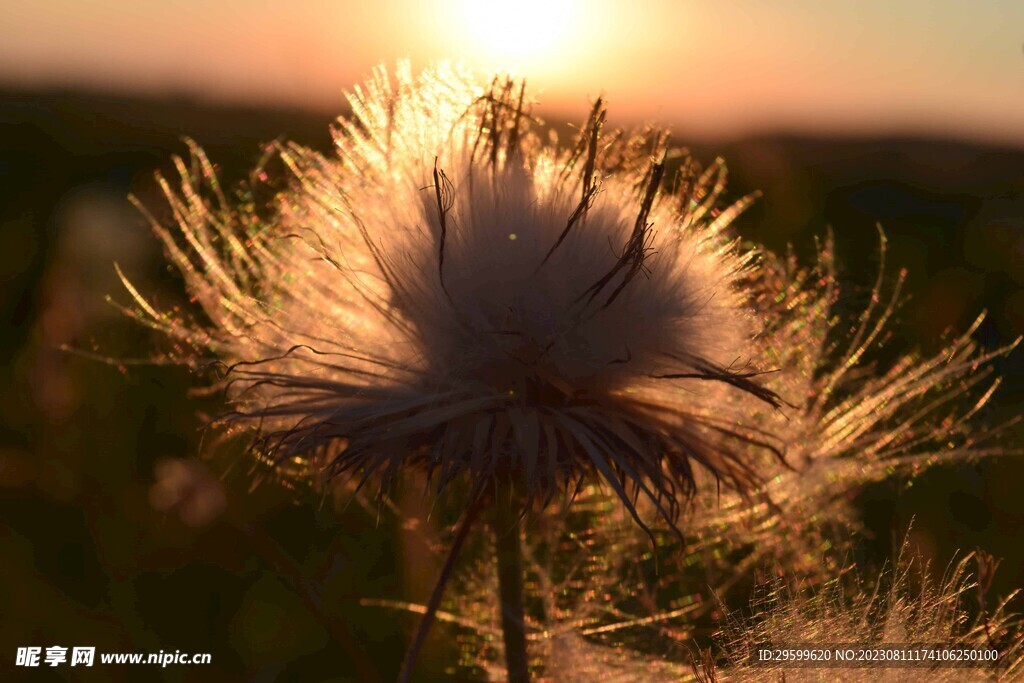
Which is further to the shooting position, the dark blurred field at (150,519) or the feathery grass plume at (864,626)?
the dark blurred field at (150,519)

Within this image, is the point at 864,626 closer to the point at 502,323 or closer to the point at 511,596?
the point at 511,596

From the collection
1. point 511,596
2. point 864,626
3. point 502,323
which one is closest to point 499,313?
point 502,323

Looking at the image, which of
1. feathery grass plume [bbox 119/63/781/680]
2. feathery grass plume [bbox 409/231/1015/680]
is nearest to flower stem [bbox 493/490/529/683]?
feathery grass plume [bbox 119/63/781/680]

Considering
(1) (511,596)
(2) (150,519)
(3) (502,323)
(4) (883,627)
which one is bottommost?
(4) (883,627)

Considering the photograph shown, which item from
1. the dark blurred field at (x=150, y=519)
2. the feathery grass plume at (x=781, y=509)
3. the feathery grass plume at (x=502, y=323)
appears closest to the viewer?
the feathery grass plume at (x=502, y=323)

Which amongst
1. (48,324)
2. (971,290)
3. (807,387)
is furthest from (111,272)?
(971,290)

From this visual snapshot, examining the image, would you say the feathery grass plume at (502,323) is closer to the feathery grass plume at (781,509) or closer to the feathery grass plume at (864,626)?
the feathery grass plume at (864,626)

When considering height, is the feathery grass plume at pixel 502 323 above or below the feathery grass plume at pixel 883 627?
above

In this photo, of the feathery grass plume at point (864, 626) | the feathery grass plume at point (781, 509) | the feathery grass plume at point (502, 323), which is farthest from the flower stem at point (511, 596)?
the feathery grass plume at point (781, 509)

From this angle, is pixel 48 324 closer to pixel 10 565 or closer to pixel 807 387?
pixel 10 565
